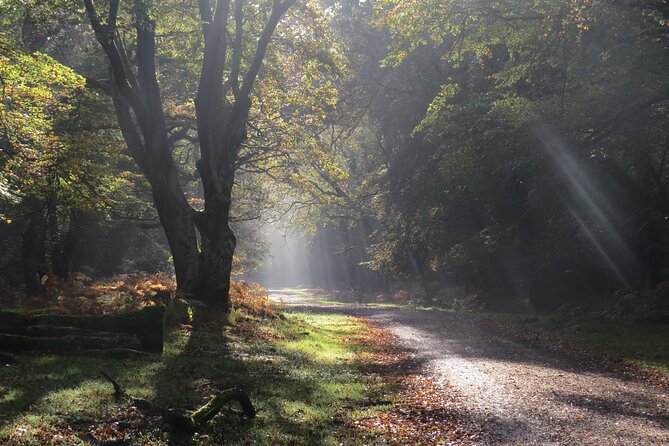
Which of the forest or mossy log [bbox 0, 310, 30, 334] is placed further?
mossy log [bbox 0, 310, 30, 334]

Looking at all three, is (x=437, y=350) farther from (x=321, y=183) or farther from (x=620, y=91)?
(x=321, y=183)

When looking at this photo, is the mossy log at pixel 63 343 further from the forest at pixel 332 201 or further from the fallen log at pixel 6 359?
the fallen log at pixel 6 359

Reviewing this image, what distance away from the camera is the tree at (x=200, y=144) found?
17.7 m

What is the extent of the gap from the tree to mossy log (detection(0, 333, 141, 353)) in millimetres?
6473

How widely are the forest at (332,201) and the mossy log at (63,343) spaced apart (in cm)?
5

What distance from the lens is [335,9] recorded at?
3553 centimetres

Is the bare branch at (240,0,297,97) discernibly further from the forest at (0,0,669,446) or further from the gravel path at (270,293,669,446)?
the gravel path at (270,293,669,446)

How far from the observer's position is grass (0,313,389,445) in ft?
23.8

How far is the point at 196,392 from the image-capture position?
9.64 m

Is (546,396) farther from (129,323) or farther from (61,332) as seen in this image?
(61,332)

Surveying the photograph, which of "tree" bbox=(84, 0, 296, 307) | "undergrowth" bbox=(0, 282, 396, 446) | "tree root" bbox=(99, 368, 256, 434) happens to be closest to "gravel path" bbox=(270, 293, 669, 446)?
"undergrowth" bbox=(0, 282, 396, 446)

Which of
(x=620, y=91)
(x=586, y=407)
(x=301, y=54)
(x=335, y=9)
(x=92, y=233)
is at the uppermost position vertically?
(x=335, y=9)

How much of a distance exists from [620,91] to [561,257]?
39.0 feet

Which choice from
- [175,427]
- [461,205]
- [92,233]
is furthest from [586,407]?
[92,233]
